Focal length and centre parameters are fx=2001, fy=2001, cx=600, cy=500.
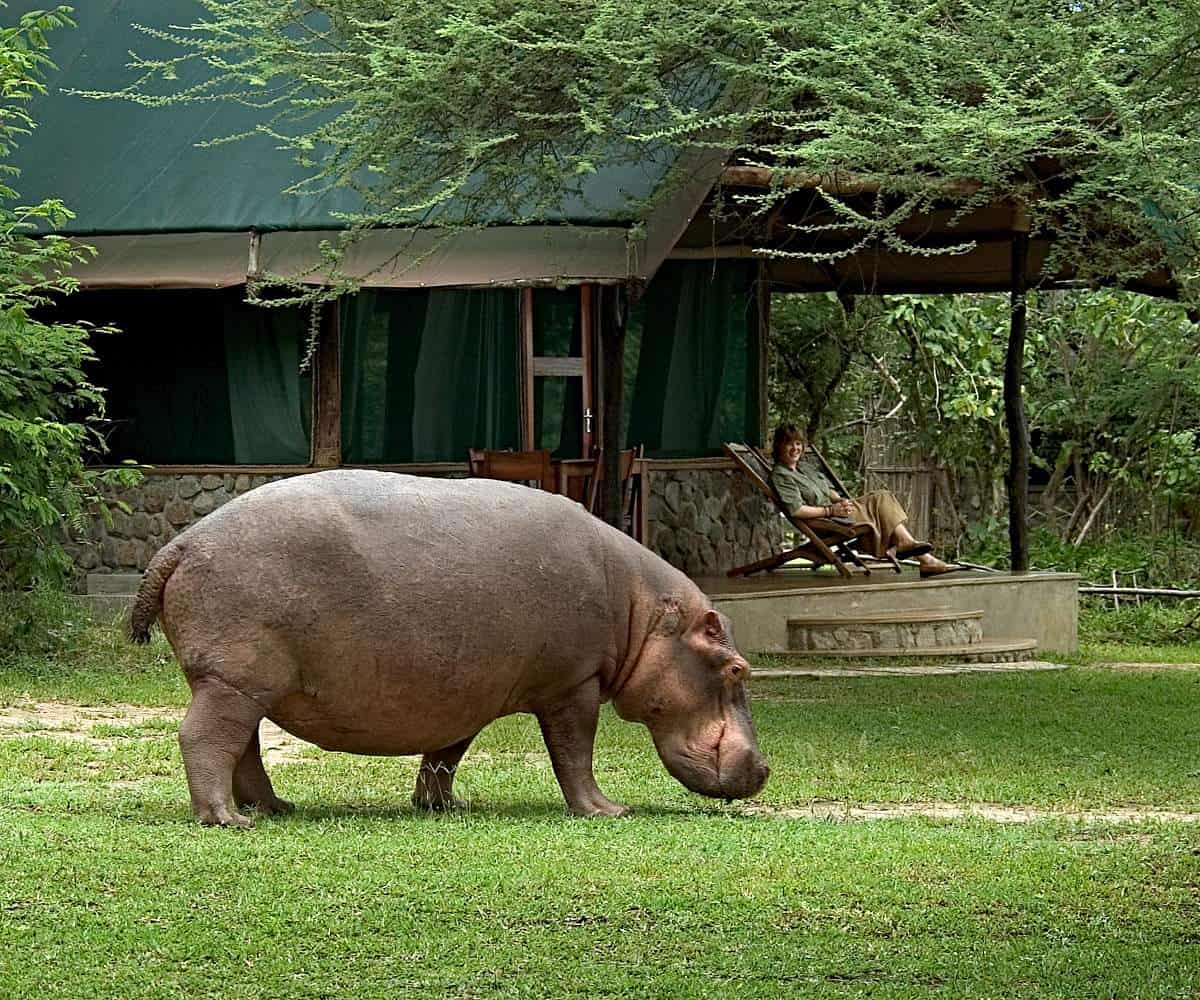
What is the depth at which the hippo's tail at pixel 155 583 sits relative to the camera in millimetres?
7266

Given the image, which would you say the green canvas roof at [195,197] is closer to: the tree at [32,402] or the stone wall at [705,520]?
the tree at [32,402]

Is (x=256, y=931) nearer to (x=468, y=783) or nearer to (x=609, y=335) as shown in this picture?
(x=468, y=783)

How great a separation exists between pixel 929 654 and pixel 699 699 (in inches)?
308

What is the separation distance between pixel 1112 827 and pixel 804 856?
1769mm

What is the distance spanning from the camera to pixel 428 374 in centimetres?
1653

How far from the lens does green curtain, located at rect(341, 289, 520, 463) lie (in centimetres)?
1625

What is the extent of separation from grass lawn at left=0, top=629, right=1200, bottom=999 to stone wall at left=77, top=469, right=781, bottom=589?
6016mm

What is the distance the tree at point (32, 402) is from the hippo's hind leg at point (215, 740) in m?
5.82

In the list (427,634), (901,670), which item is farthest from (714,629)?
(901,670)

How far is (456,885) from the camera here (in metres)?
6.38

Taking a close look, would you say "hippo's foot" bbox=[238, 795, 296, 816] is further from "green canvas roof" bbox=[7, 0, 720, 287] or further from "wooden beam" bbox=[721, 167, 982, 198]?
"green canvas roof" bbox=[7, 0, 720, 287]

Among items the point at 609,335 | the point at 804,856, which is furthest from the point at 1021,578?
the point at 804,856

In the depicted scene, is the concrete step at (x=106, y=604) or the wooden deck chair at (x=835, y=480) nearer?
the concrete step at (x=106, y=604)

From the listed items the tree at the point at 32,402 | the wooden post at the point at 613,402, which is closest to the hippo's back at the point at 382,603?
the tree at the point at 32,402
